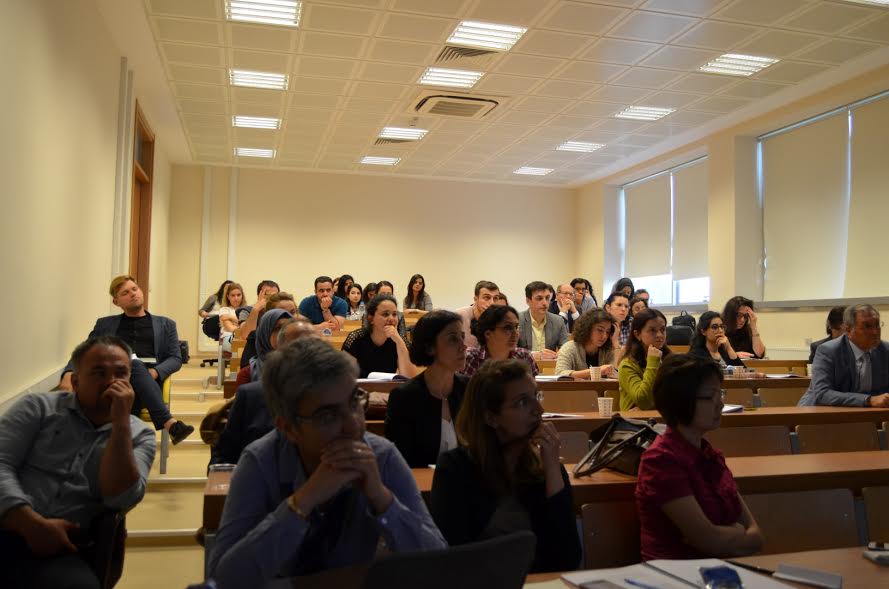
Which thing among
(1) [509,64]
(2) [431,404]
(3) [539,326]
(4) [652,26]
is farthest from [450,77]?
(2) [431,404]

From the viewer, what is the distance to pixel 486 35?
6.72 metres

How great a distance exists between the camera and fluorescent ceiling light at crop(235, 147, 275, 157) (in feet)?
37.3

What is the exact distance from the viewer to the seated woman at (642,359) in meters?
3.97

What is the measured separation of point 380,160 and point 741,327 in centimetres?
697

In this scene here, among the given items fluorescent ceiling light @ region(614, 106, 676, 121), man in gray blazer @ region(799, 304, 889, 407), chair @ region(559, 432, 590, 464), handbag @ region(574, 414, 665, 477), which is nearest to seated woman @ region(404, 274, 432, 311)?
fluorescent ceiling light @ region(614, 106, 676, 121)

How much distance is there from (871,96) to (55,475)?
850 centimetres

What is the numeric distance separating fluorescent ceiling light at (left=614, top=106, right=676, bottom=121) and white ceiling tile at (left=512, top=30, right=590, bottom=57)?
2187 mm

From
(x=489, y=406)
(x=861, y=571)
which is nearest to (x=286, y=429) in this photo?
(x=489, y=406)

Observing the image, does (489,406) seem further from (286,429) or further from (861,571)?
(861,571)

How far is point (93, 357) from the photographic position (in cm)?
245

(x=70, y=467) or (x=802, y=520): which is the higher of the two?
(x=70, y=467)

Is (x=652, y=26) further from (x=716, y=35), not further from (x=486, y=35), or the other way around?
(x=486, y=35)

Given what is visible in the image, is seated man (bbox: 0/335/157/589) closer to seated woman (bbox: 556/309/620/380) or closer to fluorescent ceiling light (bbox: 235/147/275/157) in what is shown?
seated woman (bbox: 556/309/620/380)

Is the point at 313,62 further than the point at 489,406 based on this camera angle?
Yes
